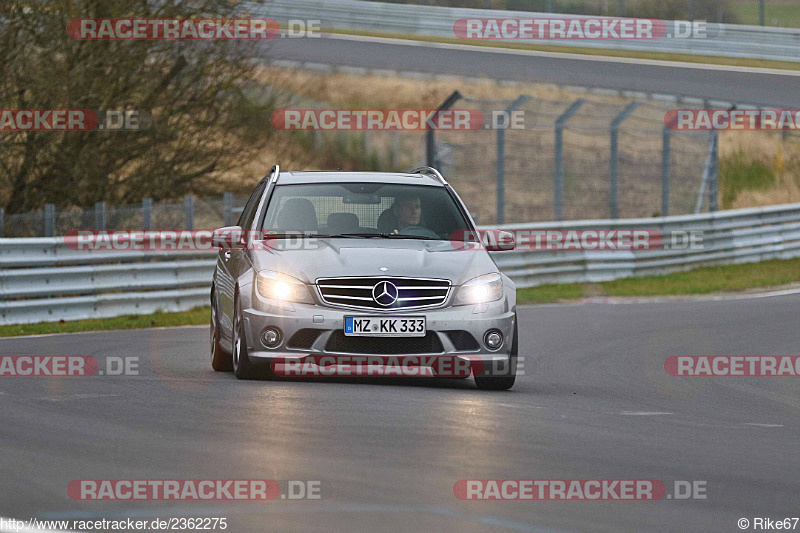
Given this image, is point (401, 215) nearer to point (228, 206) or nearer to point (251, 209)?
point (251, 209)

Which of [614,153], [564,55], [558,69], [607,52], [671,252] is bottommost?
[671,252]

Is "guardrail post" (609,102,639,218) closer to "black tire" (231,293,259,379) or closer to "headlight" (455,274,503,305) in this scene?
"headlight" (455,274,503,305)

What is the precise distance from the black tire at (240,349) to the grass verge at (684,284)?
1048cm

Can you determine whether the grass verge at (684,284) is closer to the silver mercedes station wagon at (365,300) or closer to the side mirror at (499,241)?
the side mirror at (499,241)

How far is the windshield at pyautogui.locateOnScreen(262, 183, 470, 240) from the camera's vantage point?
34.3 ft

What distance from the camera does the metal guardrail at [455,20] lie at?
40.7m

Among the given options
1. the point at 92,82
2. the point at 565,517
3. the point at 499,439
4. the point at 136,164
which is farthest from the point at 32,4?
the point at 565,517

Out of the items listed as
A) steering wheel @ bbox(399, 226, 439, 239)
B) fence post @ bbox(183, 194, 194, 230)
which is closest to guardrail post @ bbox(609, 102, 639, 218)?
fence post @ bbox(183, 194, 194, 230)

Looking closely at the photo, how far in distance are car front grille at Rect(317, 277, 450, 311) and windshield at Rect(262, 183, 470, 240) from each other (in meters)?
0.86

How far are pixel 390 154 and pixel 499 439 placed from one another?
28.0m

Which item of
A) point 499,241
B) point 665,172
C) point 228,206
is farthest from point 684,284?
point 499,241

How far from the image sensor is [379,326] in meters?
9.39

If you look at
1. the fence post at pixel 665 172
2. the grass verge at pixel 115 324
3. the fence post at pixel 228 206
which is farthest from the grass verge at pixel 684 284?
the grass verge at pixel 115 324

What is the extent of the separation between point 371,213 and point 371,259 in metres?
1.30
